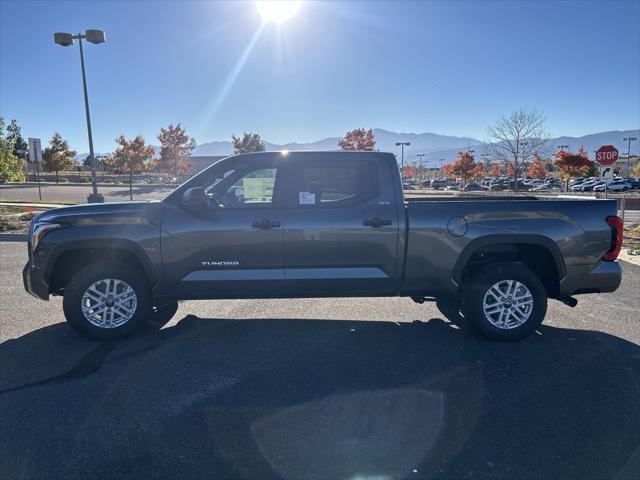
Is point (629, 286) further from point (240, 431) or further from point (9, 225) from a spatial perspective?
point (9, 225)

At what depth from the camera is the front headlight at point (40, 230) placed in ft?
14.1

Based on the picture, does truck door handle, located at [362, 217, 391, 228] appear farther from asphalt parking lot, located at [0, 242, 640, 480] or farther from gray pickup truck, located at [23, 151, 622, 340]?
asphalt parking lot, located at [0, 242, 640, 480]

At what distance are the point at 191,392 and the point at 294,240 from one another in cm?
165

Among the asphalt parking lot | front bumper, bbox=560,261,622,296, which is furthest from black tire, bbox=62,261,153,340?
front bumper, bbox=560,261,622,296

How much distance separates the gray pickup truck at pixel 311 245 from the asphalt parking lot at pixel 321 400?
0.47 m

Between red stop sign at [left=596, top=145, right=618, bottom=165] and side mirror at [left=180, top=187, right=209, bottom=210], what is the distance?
1159 cm

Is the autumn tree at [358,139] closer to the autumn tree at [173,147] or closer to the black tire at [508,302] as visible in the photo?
the autumn tree at [173,147]

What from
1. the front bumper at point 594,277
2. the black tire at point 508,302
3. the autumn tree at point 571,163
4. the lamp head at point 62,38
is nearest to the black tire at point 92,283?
the black tire at point 508,302

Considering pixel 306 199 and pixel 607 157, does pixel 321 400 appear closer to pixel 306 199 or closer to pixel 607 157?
pixel 306 199

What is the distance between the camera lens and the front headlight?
431 cm

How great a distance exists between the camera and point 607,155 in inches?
468

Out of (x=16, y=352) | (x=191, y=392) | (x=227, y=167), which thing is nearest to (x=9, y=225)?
(x=16, y=352)

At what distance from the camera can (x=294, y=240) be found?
4.30 meters

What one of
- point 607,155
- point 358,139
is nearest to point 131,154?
point 358,139
